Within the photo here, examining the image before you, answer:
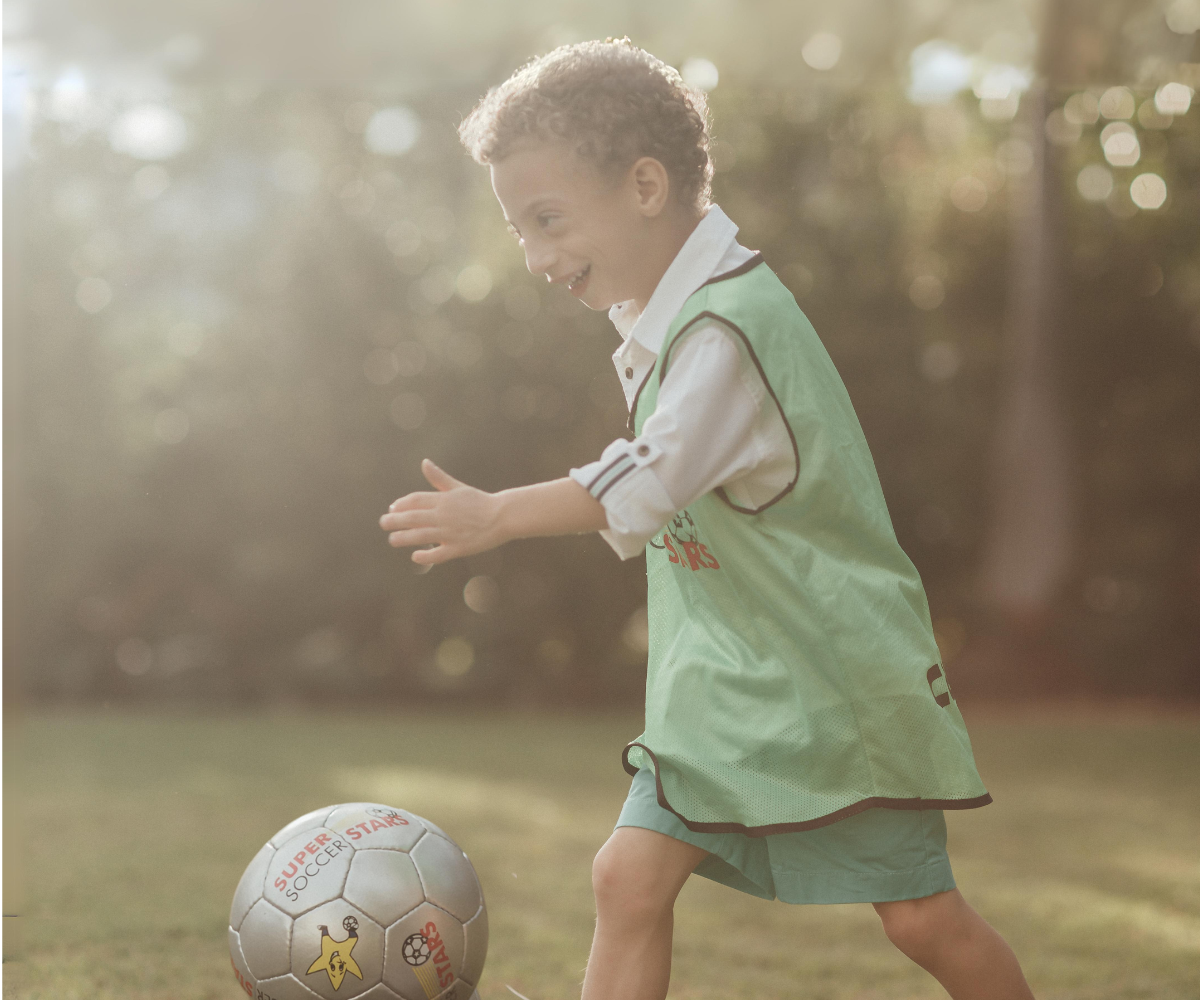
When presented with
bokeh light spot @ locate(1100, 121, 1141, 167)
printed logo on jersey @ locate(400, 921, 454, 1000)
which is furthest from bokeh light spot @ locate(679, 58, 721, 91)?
printed logo on jersey @ locate(400, 921, 454, 1000)

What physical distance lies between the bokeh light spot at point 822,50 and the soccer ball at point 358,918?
27.5 ft

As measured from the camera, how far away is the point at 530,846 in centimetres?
517

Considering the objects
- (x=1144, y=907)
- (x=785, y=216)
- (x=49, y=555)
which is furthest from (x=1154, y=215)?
(x=49, y=555)

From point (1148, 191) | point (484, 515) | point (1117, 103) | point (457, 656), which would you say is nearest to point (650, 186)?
point (484, 515)

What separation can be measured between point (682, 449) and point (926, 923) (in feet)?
2.65

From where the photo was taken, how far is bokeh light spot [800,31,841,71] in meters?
9.62

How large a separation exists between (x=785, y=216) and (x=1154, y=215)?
294 cm

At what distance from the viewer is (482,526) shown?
6.02 ft

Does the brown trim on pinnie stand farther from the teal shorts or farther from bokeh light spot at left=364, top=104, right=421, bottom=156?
bokeh light spot at left=364, top=104, right=421, bottom=156

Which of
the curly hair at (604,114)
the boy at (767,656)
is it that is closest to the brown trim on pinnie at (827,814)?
the boy at (767,656)

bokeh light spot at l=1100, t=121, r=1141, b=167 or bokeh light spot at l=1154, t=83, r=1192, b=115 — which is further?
bokeh light spot at l=1100, t=121, r=1141, b=167

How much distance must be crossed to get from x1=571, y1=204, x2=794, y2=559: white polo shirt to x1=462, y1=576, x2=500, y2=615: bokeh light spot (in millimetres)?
7618

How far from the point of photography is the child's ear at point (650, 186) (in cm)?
209

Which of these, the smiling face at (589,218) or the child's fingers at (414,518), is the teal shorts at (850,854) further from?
the smiling face at (589,218)
